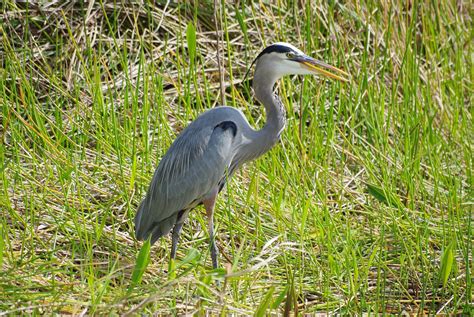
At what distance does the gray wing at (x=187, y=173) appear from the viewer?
4.09 m

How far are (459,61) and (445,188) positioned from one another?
4.98 ft

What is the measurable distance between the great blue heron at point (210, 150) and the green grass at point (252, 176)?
4.5 inches

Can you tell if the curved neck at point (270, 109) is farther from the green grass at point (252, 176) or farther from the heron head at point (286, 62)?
the green grass at point (252, 176)

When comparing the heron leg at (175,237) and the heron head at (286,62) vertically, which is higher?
the heron head at (286,62)

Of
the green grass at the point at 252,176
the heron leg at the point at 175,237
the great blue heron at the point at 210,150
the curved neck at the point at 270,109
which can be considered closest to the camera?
the green grass at the point at 252,176

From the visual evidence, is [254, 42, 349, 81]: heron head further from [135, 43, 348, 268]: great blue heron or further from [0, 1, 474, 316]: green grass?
[0, 1, 474, 316]: green grass

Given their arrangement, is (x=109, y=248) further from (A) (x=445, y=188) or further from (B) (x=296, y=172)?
(A) (x=445, y=188)

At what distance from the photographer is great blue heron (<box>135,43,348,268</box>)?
4102mm

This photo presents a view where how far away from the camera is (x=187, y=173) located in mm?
4188

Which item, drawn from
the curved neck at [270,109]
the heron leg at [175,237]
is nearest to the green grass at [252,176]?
the heron leg at [175,237]

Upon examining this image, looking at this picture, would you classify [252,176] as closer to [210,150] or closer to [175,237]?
[210,150]

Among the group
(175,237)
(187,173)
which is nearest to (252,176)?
(187,173)

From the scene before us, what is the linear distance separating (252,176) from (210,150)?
41 cm

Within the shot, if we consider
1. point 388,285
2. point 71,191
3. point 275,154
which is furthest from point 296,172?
point 71,191
